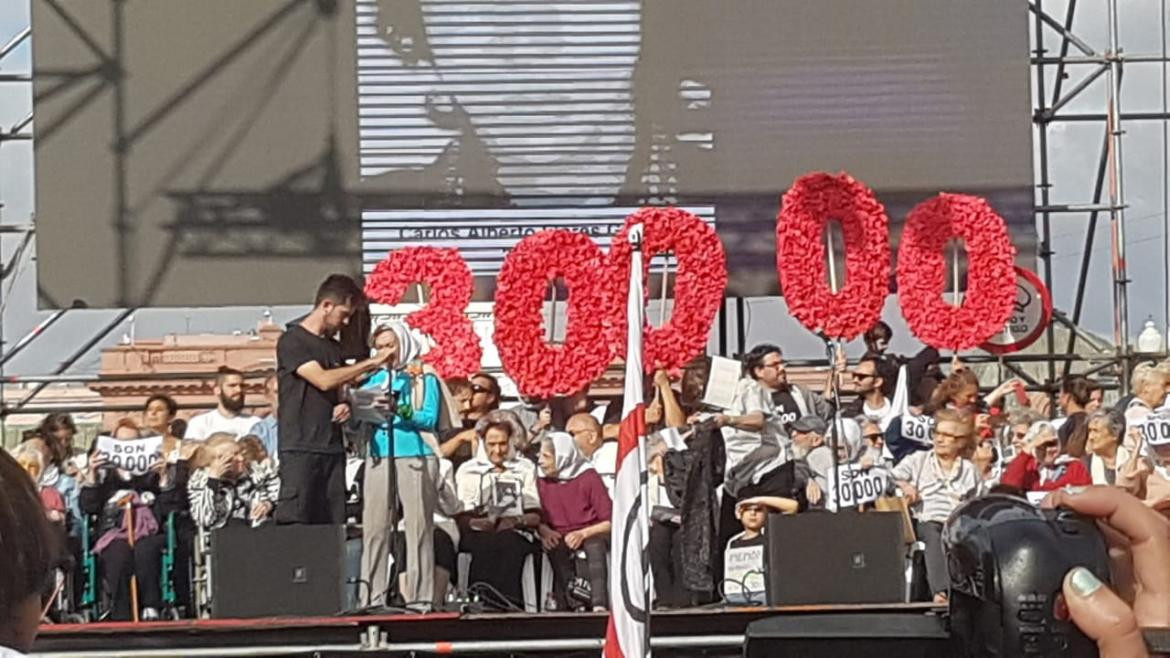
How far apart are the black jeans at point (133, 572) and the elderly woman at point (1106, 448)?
446 cm

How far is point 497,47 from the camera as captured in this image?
1216 centimetres

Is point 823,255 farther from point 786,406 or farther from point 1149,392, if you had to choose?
point 1149,392

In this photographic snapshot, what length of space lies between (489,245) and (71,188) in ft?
8.84

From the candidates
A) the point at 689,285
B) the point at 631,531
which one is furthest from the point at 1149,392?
the point at 631,531

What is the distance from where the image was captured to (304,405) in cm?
822

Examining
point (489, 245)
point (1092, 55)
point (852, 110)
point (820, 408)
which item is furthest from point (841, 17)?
point (820, 408)

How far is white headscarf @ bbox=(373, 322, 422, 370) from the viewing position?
28.1 ft

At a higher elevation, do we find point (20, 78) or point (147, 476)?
point (20, 78)

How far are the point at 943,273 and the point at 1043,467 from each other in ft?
5.34

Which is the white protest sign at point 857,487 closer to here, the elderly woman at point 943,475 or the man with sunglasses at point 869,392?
the elderly woman at point 943,475

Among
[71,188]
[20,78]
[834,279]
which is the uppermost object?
[20,78]

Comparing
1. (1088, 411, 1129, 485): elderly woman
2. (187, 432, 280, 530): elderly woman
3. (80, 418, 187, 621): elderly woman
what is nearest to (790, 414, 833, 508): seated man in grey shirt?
(1088, 411, 1129, 485): elderly woman

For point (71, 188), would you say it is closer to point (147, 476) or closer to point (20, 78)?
point (20, 78)

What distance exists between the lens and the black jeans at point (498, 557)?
8.74 m
